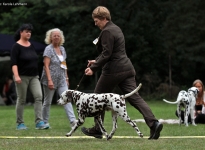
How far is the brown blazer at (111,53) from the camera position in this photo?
847 centimetres

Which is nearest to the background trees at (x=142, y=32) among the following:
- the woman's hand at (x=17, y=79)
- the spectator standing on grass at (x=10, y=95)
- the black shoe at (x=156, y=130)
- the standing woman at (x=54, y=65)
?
the spectator standing on grass at (x=10, y=95)

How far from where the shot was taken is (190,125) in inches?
495

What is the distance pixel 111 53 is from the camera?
27.9 ft

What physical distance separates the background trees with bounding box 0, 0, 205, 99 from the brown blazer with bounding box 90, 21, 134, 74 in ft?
65.5

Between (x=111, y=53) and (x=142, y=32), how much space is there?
22.6 meters

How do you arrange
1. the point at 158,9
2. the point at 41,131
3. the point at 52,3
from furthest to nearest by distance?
the point at 158,9 < the point at 52,3 < the point at 41,131

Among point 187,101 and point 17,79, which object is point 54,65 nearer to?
point 17,79

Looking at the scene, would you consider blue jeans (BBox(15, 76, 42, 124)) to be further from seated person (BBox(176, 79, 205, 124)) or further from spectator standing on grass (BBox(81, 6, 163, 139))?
seated person (BBox(176, 79, 205, 124))

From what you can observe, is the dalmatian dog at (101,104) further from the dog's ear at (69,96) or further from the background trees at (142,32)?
the background trees at (142,32)

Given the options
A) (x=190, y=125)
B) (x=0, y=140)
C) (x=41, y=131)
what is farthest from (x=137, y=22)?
(x=0, y=140)

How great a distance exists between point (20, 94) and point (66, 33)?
68.2ft

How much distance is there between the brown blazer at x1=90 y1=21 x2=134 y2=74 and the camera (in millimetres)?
8469

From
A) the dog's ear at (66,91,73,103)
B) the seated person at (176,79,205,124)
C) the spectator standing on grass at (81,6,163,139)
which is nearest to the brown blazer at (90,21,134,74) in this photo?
the spectator standing on grass at (81,6,163,139)

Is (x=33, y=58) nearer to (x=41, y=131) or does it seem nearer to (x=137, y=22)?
(x=41, y=131)
